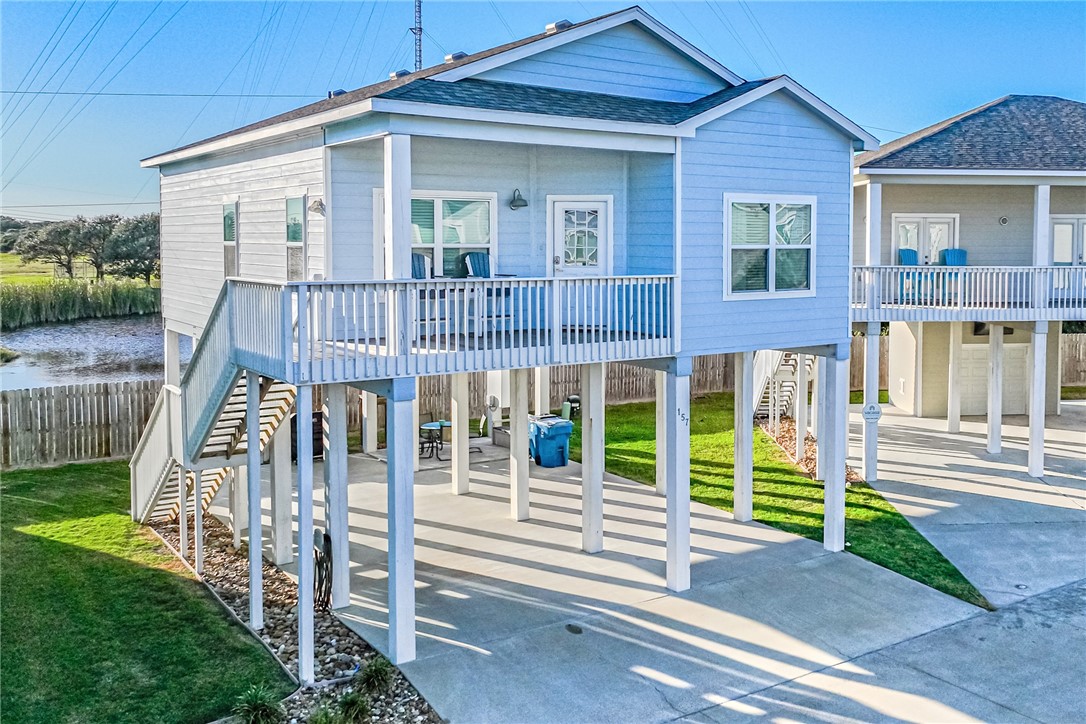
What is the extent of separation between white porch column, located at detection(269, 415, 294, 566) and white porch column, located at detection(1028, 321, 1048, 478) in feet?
43.1

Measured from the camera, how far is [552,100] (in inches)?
473

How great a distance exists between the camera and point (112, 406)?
19.2 metres

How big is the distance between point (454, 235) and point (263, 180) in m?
2.89

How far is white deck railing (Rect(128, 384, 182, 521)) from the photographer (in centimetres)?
1292

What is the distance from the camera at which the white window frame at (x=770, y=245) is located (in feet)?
41.2

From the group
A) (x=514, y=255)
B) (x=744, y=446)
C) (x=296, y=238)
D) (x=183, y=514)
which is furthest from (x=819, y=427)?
(x=183, y=514)

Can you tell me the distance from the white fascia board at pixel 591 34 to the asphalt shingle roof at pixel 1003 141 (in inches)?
198

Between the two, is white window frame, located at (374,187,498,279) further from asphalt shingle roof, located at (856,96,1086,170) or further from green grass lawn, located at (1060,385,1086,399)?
green grass lawn, located at (1060,385,1086,399)

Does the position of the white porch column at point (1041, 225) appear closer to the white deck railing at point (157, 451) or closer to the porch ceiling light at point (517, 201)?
the porch ceiling light at point (517, 201)

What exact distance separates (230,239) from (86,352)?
1271 centimetres

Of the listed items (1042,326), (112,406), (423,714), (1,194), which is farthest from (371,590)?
(1,194)

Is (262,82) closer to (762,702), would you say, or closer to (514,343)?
(514,343)

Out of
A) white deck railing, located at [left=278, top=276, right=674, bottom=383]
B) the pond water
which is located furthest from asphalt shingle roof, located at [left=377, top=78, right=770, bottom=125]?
the pond water

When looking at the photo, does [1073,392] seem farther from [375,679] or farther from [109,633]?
[109,633]
